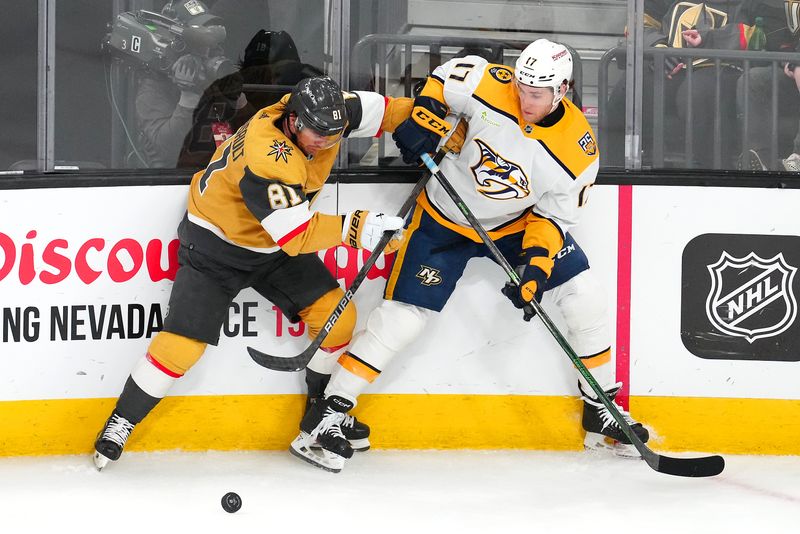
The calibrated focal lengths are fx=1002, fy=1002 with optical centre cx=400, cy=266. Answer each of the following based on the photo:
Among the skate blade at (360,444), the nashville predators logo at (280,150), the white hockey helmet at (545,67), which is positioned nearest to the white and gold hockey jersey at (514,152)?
the white hockey helmet at (545,67)

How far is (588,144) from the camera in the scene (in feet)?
10.2

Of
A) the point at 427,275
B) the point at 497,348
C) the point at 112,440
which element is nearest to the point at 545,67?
the point at 427,275

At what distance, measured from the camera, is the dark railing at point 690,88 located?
11.1 ft

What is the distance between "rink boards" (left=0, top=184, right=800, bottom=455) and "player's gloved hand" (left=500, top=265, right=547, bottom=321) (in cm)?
31

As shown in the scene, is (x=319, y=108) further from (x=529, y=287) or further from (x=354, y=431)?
(x=354, y=431)

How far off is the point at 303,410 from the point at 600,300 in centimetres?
106

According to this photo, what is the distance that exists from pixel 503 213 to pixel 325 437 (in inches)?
36.0

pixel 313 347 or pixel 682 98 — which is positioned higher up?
pixel 682 98

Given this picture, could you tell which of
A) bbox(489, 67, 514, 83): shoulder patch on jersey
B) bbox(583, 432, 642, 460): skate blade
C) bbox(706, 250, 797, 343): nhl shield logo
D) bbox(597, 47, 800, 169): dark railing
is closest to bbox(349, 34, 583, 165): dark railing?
bbox(597, 47, 800, 169): dark railing

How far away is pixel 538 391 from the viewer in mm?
3457

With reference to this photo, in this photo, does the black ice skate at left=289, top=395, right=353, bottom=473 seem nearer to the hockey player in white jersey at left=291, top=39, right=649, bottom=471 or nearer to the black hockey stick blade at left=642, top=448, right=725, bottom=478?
the hockey player in white jersey at left=291, top=39, right=649, bottom=471

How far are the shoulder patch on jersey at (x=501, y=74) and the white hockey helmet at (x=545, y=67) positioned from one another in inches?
4.7

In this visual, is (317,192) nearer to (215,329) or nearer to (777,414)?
(215,329)

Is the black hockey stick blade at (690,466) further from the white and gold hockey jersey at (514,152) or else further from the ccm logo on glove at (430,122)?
the ccm logo on glove at (430,122)
